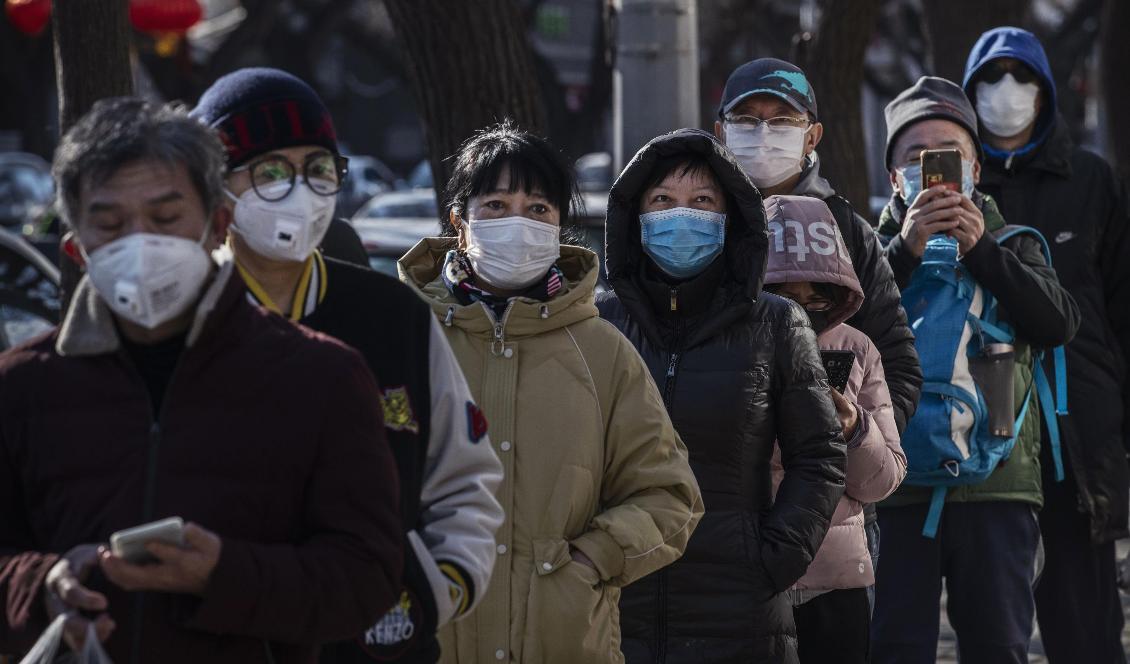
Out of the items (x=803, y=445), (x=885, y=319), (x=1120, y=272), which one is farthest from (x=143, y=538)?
(x=1120, y=272)

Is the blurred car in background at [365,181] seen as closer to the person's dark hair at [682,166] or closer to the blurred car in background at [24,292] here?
the blurred car in background at [24,292]

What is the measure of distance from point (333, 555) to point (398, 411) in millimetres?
436

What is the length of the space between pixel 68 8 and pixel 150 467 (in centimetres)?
426

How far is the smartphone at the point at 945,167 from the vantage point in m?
5.42

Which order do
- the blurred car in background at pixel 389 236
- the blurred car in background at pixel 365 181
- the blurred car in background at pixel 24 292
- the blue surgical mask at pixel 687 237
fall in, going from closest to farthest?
the blue surgical mask at pixel 687 237
the blurred car in background at pixel 389 236
the blurred car in background at pixel 24 292
the blurred car in background at pixel 365 181

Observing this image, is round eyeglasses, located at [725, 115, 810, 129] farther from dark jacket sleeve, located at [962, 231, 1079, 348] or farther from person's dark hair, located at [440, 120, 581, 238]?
person's dark hair, located at [440, 120, 581, 238]

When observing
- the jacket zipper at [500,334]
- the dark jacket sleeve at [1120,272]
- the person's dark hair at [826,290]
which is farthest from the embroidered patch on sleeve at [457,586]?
the dark jacket sleeve at [1120,272]

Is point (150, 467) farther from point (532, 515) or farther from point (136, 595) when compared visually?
point (532, 515)

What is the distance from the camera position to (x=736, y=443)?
14.1 feet

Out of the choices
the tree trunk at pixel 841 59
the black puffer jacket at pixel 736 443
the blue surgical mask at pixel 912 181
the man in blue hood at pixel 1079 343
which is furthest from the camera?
the tree trunk at pixel 841 59

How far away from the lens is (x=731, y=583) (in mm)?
4246

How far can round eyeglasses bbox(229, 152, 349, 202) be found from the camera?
10.4 ft

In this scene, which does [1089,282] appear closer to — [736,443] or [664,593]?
[736,443]

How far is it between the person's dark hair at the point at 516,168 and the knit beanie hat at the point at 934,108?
6.18ft
